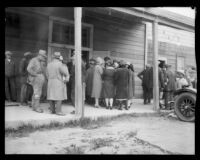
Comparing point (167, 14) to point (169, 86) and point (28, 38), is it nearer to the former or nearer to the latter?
point (169, 86)

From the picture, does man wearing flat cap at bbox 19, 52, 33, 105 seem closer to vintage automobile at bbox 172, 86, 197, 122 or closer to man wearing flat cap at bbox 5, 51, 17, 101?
man wearing flat cap at bbox 5, 51, 17, 101

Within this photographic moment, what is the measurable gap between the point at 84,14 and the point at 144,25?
369cm

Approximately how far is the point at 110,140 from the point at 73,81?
3.28 metres

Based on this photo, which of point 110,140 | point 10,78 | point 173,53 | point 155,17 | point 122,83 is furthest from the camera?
point 173,53

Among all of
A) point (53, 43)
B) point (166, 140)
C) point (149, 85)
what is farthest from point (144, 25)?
point (166, 140)

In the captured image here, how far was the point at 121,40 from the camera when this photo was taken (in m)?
11.6

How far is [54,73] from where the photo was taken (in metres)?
6.97

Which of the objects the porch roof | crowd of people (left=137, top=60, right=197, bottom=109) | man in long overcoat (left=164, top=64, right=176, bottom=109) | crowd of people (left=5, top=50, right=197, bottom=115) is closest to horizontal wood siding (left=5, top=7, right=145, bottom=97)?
the porch roof

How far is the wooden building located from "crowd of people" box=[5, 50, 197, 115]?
728 millimetres

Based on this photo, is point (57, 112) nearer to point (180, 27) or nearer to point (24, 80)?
point (24, 80)

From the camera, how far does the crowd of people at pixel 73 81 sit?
23.1 feet

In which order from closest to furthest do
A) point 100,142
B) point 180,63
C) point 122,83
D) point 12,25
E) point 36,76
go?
point 100,142, point 36,76, point 12,25, point 122,83, point 180,63

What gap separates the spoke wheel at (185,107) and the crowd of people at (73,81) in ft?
5.79

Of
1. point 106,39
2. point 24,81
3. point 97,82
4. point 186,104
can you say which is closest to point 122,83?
point 97,82
